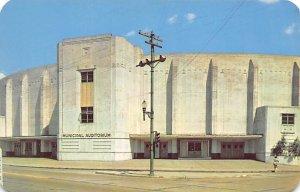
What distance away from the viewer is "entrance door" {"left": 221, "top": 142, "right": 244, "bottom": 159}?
4931 centimetres

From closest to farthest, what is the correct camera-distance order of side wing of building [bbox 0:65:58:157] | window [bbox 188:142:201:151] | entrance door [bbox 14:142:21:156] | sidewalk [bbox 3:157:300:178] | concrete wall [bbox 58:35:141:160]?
1. sidewalk [bbox 3:157:300:178]
2. concrete wall [bbox 58:35:141:160]
3. window [bbox 188:142:201:151]
4. side wing of building [bbox 0:65:58:157]
5. entrance door [bbox 14:142:21:156]

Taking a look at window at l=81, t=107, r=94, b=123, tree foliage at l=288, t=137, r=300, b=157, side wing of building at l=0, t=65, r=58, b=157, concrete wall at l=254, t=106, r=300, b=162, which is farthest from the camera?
side wing of building at l=0, t=65, r=58, b=157

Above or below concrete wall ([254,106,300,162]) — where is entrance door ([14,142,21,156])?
below

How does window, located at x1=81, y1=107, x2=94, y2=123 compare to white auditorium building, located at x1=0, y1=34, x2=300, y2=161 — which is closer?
white auditorium building, located at x1=0, y1=34, x2=300, y2=161

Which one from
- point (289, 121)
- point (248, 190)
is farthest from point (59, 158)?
point (248, 190)

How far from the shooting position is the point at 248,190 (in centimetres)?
1830

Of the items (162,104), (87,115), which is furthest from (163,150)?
(87,115)

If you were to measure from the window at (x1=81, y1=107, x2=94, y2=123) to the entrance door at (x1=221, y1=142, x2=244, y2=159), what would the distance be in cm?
1609

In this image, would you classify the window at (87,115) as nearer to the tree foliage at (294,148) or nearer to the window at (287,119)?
the window at (287,119)

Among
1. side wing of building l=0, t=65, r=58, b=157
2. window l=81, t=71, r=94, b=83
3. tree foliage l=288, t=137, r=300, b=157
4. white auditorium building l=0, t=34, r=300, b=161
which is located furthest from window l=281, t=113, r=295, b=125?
side wing of building l=0, t=65, r=58, b=157

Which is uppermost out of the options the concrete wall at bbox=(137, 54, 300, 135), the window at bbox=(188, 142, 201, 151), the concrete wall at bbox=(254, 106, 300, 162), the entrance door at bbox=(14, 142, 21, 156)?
the concrete wall at bbox=(137, 54, 300, 135)

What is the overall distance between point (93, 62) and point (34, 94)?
14778 millimetres

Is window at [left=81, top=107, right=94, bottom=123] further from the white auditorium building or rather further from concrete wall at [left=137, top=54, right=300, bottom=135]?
concrete wall at [left=137, top=54, right=300, bottom=135]

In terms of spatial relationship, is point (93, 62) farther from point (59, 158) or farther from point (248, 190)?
point (248, 190)
